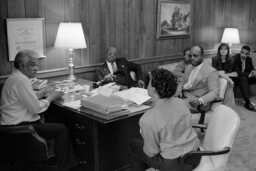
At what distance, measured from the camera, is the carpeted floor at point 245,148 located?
3186 millimetres

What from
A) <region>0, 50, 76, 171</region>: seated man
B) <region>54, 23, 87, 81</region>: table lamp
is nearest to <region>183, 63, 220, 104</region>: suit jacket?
<region>54, 23, 87, 81</region>: table lamp

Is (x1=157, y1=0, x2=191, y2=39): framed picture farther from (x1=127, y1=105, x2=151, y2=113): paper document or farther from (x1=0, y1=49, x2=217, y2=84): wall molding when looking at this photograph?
(x1=127, y1=105, x2=151, y2=113): paper document

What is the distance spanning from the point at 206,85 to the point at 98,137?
58.0 inches

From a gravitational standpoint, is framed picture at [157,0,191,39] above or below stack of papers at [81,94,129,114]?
above

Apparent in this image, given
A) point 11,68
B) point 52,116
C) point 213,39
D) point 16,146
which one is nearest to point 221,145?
point 16,146

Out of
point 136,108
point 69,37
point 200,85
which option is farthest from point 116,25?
point 136,108

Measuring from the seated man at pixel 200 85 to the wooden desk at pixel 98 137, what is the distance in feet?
2.68

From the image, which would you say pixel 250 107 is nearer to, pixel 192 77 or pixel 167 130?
pixel 192 77

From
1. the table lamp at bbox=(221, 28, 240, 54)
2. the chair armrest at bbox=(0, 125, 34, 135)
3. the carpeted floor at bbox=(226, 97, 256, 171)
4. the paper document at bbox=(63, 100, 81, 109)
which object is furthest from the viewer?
the table lamp at bbox=(221, 28, 240, 54)

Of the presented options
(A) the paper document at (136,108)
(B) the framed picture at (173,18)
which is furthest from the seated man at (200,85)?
(B) the framed picture at (173,18)

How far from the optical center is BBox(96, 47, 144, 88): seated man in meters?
4.12

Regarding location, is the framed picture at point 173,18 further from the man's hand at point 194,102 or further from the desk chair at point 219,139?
the desk chair at point 219,139

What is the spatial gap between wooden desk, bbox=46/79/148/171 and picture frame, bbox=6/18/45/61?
963 mm

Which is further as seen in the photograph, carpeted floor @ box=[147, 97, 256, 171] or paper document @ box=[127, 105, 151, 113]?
carpeted floor @ box=[147, 97, 256, 171]
